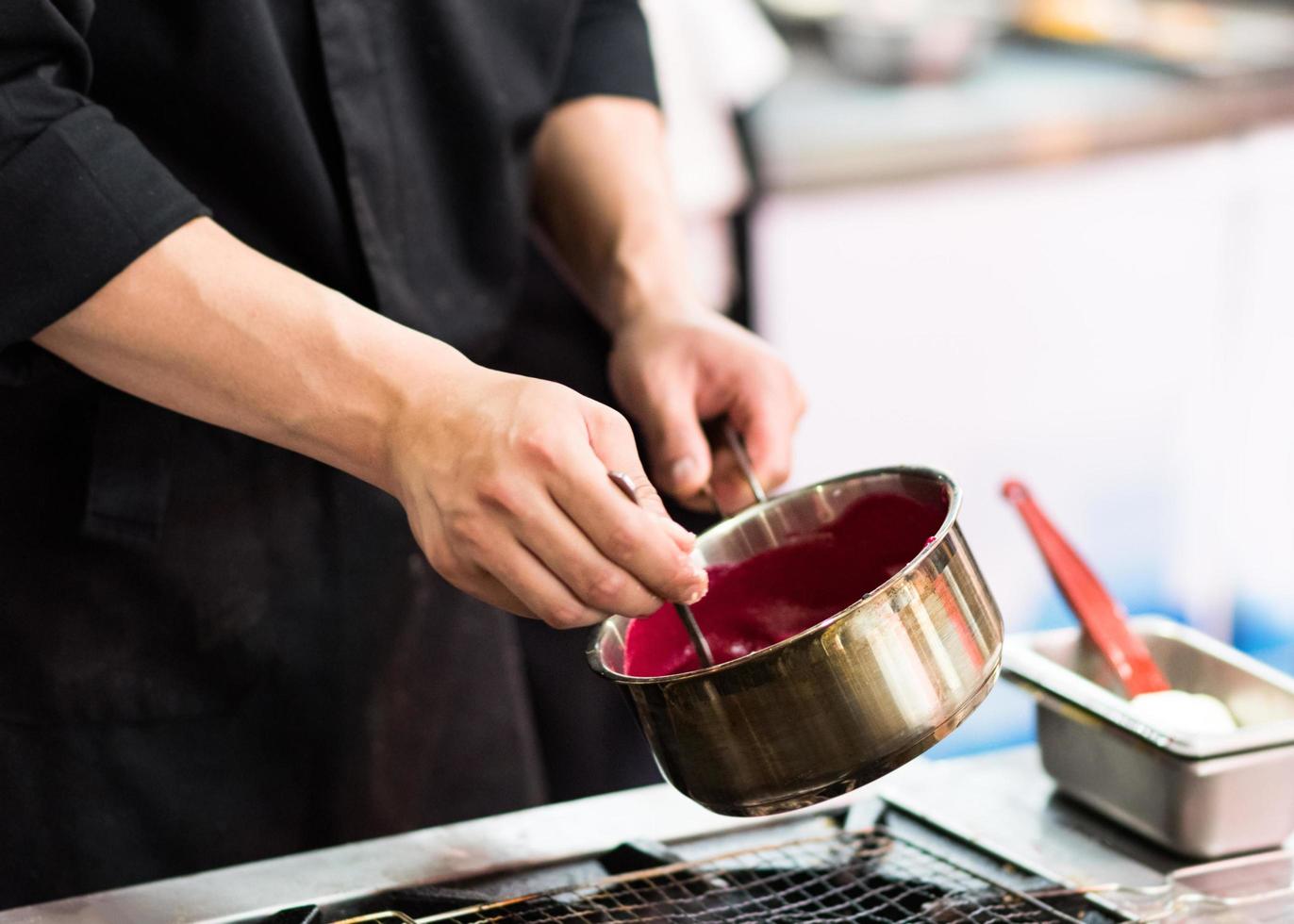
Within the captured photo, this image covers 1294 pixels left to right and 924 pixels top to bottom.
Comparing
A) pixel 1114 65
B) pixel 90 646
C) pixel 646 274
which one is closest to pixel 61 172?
pixel 90 646

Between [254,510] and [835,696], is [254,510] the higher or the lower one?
the lower one

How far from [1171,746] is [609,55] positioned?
33.6 inches

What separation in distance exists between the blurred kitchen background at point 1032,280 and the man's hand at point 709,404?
1.19 meters

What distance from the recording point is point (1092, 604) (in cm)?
106

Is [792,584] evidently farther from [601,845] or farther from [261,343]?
[261,343]

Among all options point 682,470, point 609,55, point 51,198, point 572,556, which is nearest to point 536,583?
point 572,556

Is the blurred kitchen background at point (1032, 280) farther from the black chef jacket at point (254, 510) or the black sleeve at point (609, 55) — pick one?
the black chef jacket at point (254, 510)

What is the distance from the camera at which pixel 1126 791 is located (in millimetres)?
977

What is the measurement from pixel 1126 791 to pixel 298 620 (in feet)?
2.30

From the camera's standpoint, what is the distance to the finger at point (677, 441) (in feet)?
3.33

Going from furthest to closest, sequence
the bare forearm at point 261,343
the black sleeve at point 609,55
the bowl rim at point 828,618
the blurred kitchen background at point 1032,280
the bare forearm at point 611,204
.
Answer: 1. the blurred kitchen background at point 1032,280
2. the black sleeve at point 609,55
3. the bare forearm at point 611,204
4. the bare forearm at point 261,343
5. the bowl rim at point 828,618

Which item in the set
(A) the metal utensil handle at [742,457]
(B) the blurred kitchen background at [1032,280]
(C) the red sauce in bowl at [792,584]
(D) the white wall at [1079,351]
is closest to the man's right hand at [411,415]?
(C) the red sauce in bowl at [792,584]

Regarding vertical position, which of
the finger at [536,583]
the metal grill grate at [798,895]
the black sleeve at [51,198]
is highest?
the black sleeve at [51,198]

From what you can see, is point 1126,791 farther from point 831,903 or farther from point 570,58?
point 570,58
